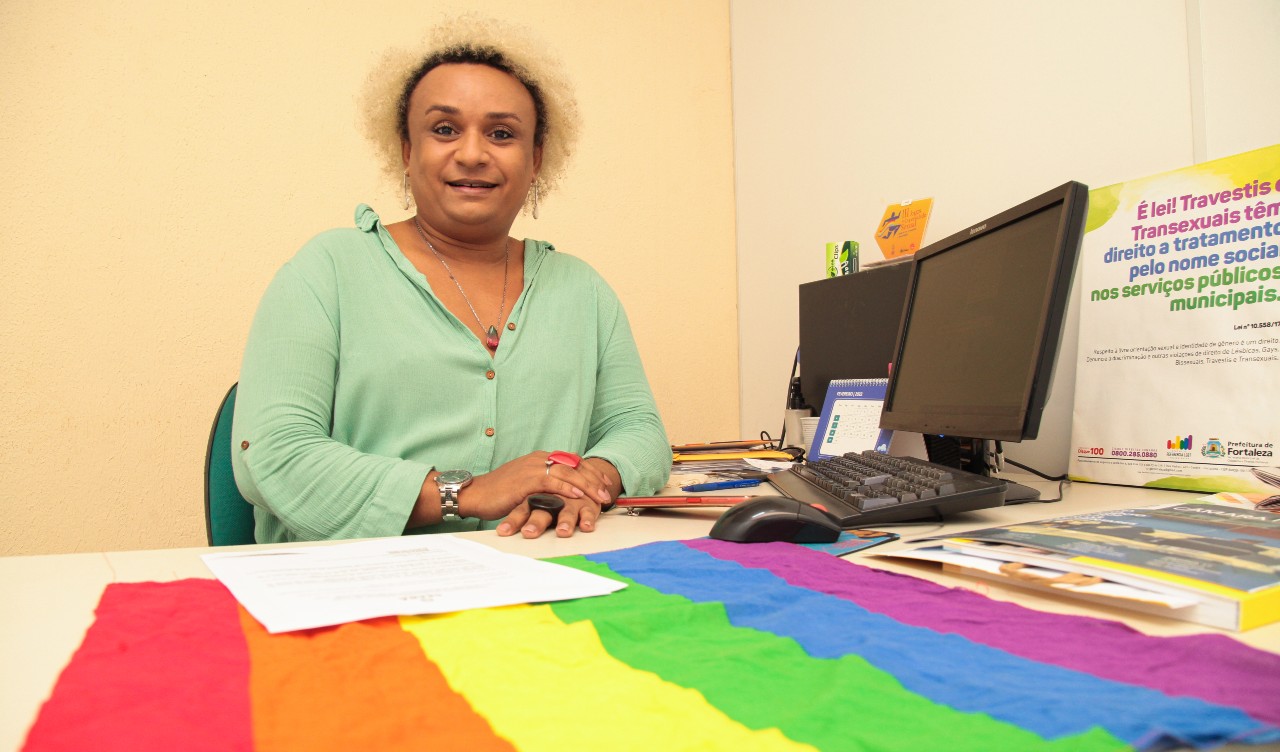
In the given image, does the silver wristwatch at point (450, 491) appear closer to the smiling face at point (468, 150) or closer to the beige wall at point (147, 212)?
the smiling face at point (468, 150)

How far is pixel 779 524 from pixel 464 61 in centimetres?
115

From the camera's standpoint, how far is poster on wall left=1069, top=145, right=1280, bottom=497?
3.60 ft

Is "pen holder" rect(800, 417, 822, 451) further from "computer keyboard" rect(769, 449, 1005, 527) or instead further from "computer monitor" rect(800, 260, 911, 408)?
"computer keyboard" rect(769, 449, 1005, 527)

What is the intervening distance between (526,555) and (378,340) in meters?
0.60

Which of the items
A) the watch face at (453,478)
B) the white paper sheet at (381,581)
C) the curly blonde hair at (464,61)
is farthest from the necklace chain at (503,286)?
the white paper sheet at (381,581)

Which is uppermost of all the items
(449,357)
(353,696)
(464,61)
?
(464,61)

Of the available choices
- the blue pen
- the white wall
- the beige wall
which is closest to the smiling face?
the blue pen

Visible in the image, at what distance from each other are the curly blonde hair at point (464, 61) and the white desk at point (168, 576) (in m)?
0.93

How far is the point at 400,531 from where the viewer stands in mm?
1057

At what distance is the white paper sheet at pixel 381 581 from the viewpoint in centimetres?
57

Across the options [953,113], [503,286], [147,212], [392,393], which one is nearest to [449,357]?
[392,393]

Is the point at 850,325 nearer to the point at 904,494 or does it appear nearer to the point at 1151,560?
the point at 904,494

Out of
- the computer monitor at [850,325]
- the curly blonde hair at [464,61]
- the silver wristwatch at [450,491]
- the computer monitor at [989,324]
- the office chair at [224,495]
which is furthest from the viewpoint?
the computer monitor at [850,325]

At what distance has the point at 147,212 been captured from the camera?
194 centimetres
